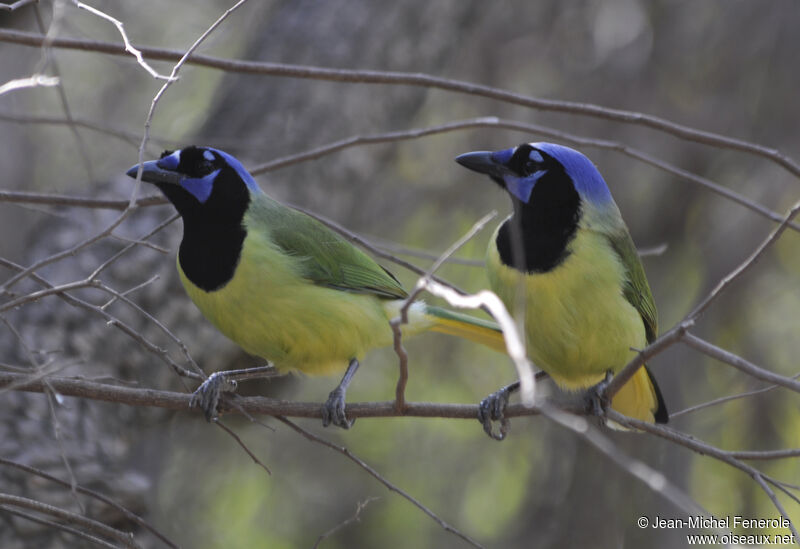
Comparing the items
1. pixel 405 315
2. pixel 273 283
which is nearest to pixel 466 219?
pixel 273 283

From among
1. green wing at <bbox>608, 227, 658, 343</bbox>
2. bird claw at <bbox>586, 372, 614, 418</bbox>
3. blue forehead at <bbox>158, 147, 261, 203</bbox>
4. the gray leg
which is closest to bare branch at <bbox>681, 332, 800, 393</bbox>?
bird claw at <bbox>586, 372, 614, 418</bbox>

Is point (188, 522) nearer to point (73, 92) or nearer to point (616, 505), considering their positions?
point (616, 505)

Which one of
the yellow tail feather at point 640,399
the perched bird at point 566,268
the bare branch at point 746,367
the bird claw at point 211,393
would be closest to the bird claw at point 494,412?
the perched bird at point 566,268

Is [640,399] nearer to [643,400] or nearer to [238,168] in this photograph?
[643,400]

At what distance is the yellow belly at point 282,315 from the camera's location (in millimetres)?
3578

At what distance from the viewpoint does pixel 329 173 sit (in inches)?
265

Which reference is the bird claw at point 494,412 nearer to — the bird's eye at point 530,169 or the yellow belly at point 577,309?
the yellow belly at point 577,309

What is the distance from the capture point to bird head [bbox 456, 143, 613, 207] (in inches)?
150

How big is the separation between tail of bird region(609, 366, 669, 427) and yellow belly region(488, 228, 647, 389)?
0.38 meters

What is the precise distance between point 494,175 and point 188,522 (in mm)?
4713

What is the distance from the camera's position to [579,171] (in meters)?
3.85

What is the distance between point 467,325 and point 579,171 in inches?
33.0

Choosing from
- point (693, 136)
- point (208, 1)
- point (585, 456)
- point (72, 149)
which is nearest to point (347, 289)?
point (693, 136)
